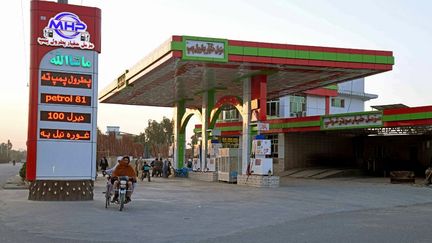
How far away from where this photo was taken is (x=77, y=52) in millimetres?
17688

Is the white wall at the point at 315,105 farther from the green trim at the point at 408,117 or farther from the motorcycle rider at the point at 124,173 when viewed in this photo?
the motorcycle rider at the point at 124,173

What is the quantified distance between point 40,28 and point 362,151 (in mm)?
33160

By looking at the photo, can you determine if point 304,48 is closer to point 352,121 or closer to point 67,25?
point 67,25

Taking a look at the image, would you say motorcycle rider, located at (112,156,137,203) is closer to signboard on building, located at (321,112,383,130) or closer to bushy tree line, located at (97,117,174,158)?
signboard on building, located at (321,112,383,130)

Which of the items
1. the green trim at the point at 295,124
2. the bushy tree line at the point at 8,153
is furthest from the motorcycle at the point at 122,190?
the bushy tree line at the point at 8,153

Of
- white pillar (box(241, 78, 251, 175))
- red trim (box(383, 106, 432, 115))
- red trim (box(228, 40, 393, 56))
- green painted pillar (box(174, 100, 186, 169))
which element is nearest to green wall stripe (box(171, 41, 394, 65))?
red trim (box(228, 40, 393, 56))

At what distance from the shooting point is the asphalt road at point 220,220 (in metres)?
10.1

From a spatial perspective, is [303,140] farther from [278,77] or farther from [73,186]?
[73,186]

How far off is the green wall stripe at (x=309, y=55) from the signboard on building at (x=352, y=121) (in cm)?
805

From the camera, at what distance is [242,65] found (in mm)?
26094

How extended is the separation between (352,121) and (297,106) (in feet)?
46.9

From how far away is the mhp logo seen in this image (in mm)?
17359

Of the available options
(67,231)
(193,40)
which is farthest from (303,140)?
(67,231)

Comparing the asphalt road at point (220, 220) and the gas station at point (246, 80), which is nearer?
the asphalt road at point (220, 220)
